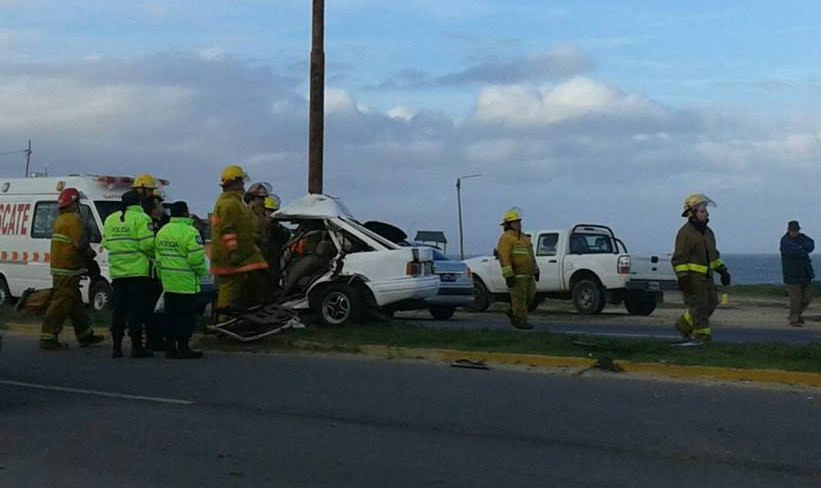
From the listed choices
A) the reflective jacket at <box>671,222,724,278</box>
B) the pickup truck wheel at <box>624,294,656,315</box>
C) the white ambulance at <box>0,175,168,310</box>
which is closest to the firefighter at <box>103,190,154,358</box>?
the reflective jacket at <box>671,222,724,278</box>

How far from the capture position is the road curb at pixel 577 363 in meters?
9.87

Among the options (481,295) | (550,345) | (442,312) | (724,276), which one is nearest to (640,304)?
(481,295)

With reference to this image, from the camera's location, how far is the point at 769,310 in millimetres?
26531

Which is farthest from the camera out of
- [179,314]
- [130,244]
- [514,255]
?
[514,255]

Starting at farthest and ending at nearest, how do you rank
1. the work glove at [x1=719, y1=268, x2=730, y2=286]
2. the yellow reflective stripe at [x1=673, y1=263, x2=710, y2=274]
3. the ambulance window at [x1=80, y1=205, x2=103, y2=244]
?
the ambulance window at [x1=80, y1=205, x2=103, y2=244] < the work glove at [x1=719, y1=268, x2=730, y2=286] < the yellow reflective stripe at [x1=673, y1=263, x2=710, y2=274]

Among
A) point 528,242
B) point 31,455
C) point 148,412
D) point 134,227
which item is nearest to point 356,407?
point 148,412

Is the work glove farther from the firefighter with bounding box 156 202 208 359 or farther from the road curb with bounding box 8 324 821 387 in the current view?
the firefighter with bounding box 156 202 208 359

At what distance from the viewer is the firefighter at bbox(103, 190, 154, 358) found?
39.2ft

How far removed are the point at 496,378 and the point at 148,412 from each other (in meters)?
3.42

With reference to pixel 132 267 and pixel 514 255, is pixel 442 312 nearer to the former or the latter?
pixel 514 255

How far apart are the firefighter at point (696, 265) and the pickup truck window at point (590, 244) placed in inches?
414

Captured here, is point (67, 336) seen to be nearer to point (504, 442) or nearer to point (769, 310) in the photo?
point (504, 442)

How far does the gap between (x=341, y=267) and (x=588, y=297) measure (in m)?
9.38

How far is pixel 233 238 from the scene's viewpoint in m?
12.2
